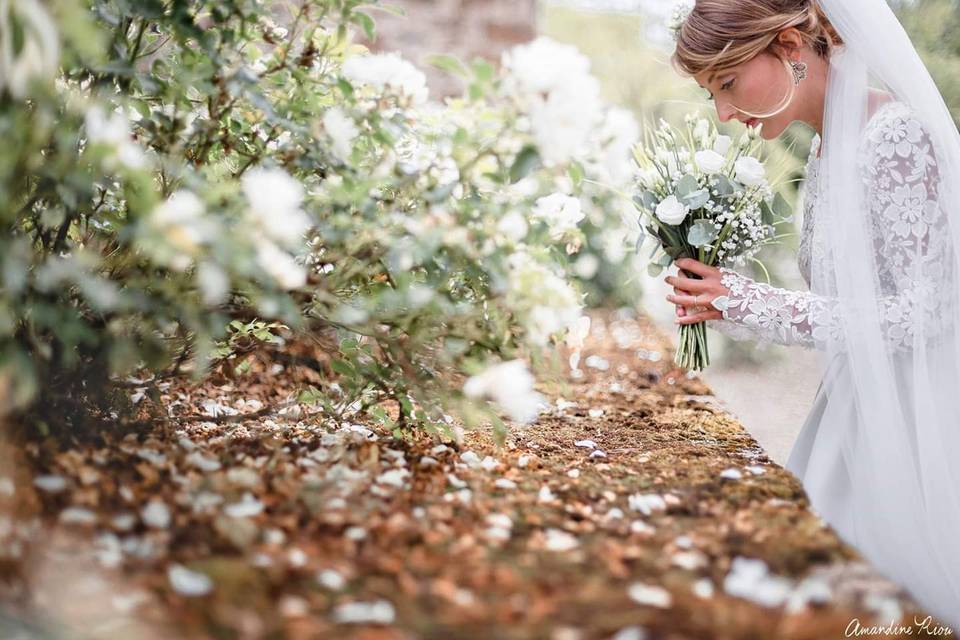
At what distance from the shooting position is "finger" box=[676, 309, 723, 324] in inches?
78.2

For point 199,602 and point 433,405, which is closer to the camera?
point 199,602

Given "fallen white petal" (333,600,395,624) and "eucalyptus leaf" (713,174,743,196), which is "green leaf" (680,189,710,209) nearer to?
"eucalyptus leaf" (713,174,743,196)

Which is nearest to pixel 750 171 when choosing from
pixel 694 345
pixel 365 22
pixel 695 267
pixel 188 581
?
pixel 695 267

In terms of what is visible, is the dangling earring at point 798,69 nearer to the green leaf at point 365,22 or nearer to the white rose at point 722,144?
the white rose at point 722,144

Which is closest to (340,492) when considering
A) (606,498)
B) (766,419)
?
(606,498)

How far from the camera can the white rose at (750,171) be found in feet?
6.26

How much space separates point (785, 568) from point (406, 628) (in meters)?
0.55

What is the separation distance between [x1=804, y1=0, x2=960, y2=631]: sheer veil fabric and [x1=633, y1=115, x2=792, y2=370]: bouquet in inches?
7.3

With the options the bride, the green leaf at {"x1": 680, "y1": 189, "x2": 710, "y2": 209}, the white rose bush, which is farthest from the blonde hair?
the white rose bush

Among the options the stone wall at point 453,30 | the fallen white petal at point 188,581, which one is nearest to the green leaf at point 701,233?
the fallen white petal at point 188,581

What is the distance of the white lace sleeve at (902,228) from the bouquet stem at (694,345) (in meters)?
0.35

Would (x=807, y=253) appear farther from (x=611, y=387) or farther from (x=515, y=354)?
(x=515, y=354)

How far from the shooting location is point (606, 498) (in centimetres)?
142

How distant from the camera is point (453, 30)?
4.57m
